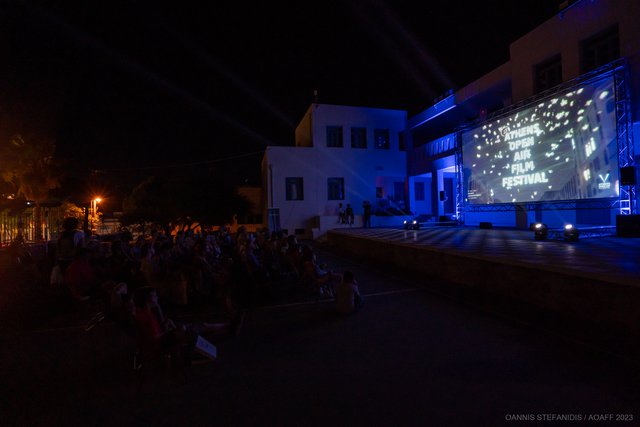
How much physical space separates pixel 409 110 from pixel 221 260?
2315 centimetres

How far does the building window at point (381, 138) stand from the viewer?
2631 centimetres

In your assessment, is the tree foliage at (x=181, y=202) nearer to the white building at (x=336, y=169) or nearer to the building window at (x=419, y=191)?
the white building at (x=336, y=169)

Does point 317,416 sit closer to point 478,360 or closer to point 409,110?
point 478,360

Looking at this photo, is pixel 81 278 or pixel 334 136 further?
pixel 334 136

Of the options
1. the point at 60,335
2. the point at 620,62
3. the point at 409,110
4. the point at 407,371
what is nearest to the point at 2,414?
the point at 60,335

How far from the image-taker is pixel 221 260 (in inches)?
333

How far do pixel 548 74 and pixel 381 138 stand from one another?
493 inches

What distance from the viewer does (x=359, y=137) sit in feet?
85.7

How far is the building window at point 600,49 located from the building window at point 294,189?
54.1ft

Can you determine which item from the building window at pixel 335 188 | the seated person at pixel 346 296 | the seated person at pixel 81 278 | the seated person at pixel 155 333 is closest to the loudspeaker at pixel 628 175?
the seated person at pixel 346 296

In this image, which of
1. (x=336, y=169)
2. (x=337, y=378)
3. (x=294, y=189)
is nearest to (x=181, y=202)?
(x=294, y=189)

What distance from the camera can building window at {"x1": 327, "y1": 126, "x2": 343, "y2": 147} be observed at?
25.5 meters

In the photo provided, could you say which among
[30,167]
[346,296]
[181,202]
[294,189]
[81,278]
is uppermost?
[30,167]

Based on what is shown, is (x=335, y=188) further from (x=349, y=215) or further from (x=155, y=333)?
(x=155, y=333)
